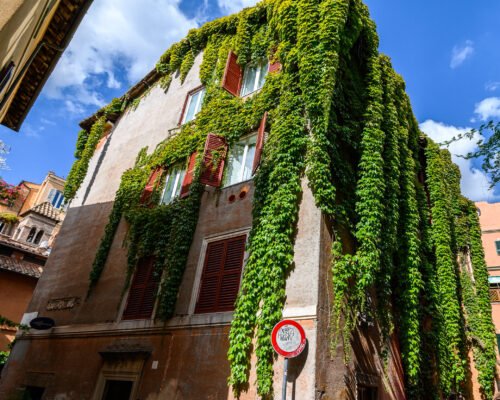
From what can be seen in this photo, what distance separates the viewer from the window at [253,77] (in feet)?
42.7

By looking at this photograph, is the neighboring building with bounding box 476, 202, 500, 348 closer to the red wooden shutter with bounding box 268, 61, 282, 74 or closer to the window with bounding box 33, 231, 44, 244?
the red wooden shutter with bounding box 268, 61, 282, 74

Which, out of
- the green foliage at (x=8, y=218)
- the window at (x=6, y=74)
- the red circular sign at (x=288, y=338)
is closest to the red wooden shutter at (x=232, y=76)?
the window at (x=6, y=74)

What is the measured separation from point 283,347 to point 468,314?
12081mm

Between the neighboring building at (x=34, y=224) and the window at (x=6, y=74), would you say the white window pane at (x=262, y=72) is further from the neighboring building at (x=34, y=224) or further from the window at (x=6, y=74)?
the neighboring building at (x=34, y=224)

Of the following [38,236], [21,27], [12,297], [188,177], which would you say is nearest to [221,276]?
[188,177]

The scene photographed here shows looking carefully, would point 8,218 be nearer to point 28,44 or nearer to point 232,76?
point 232,76

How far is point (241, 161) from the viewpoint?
1126 cm

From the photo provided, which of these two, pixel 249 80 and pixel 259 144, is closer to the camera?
pixel 259 144

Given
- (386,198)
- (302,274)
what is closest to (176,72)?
(386,198)

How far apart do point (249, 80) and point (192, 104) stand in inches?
115

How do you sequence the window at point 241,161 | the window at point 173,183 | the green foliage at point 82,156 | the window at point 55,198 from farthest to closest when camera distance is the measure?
the window at point 55,198, the green foliage at point 82,156, the window at point 173,183, the window at point 241,161

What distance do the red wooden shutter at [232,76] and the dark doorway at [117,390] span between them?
9387 mm

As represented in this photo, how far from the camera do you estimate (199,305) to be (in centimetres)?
946

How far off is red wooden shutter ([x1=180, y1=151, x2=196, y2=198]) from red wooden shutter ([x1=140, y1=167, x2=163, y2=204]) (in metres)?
1.72
